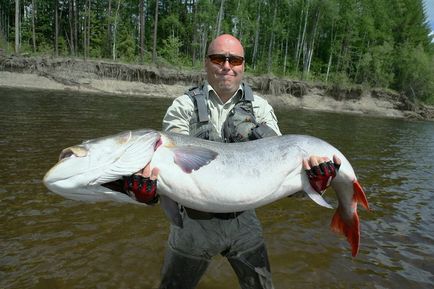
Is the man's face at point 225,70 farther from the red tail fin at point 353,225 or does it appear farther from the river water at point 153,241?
the river water at point 153,241

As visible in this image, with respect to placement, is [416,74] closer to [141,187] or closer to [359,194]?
[359,194]

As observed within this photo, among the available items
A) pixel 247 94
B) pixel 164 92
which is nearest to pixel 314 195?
pixel 247 94

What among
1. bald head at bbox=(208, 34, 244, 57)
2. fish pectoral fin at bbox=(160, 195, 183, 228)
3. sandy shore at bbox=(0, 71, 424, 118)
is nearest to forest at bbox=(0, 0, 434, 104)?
sandy shore at bbox=(0, 71, 424, 118)

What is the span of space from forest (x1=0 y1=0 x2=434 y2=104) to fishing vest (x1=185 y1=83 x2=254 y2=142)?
42.7 metres

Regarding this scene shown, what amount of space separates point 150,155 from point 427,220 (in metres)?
7.00

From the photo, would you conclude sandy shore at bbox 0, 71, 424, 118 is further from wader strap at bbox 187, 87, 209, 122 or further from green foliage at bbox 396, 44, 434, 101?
wader strap at bbox 187, 87, 209, 122

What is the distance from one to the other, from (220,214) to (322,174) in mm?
1030

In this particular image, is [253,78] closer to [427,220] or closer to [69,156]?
[427,220]

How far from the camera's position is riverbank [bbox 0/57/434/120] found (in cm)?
3425

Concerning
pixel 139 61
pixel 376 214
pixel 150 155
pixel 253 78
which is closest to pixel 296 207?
pixel 376 214

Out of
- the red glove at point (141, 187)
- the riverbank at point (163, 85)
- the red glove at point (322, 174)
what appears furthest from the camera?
the riverbank at point (163, 85)

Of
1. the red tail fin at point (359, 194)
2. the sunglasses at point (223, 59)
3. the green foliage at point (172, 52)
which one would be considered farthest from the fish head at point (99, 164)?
the green foliage at point (172, 52)

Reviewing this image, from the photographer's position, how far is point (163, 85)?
1526 inches

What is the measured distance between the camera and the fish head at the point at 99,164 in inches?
111
